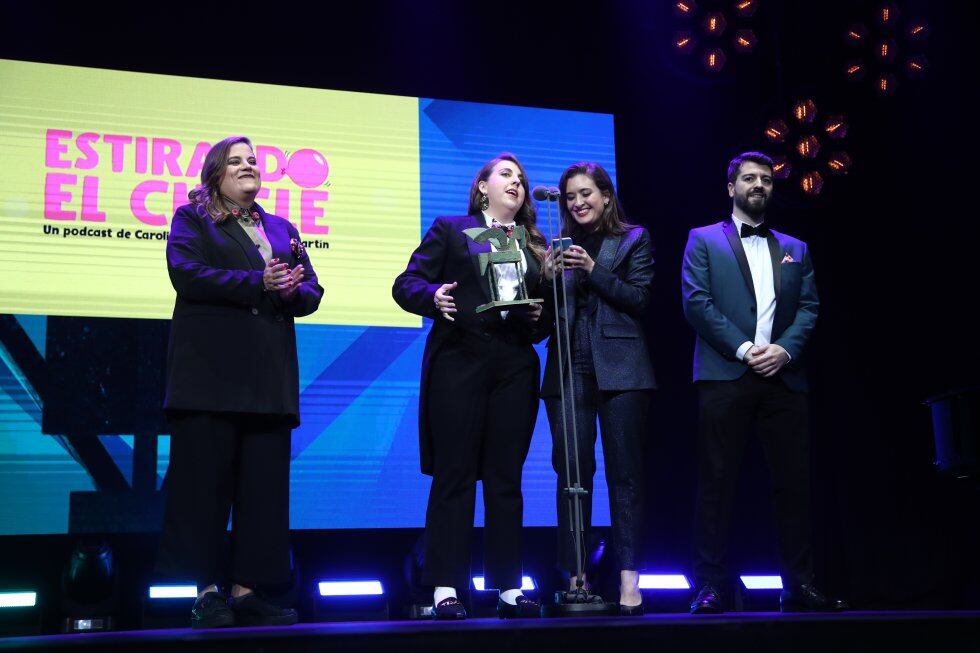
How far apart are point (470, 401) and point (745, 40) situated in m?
3.20

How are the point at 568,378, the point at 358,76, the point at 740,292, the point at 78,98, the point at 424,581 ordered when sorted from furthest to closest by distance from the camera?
the point at 358,76 → the point at 78,98 → the point at 740,292 → the point at 568,378 → the point at 424,581

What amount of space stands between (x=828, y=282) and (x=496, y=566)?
126 inches

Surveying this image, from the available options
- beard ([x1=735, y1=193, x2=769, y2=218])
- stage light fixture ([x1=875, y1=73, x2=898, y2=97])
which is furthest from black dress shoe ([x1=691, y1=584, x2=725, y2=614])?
stage light fixture ([x1=875, y1=73, x2=898, y2=97])

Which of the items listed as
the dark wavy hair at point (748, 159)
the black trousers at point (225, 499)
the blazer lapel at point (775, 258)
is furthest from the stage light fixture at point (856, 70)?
the black trousers at point (225, 499)

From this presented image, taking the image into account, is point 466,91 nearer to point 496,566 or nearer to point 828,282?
point 828,282

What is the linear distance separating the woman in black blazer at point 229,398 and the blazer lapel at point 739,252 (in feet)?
5.42

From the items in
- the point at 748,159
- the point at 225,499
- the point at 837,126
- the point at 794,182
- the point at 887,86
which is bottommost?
the point at 225,499

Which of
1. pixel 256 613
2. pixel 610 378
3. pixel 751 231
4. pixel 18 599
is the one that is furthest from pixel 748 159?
pixel 18 599

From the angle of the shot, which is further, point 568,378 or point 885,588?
point 885,588

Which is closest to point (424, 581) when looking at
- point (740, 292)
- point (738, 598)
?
point (740, 292)

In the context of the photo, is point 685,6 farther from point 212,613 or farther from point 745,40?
point 212,613

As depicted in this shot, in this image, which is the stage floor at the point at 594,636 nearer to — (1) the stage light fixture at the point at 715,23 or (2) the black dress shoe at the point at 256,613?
(2) the black dress shoe at the point at 256,613

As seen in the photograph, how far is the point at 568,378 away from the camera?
364 cm

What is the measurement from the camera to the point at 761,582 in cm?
541
